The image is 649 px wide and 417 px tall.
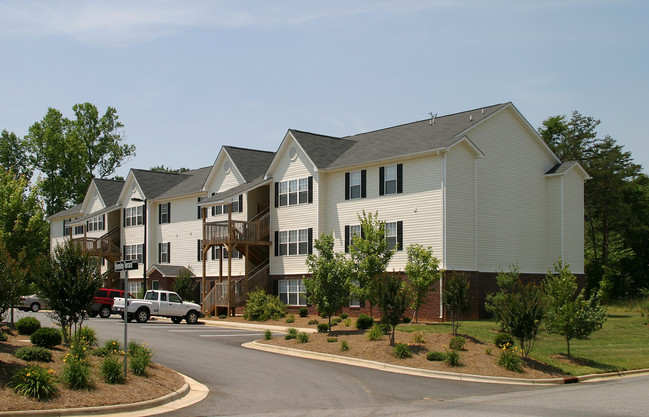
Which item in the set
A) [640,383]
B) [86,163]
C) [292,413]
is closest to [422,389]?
[292,413]

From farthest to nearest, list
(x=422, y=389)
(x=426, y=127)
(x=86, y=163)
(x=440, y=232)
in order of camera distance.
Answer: (x=86, y=163) < (x=426, y=127) < (x=440, y=232) < (x=422, y=389)

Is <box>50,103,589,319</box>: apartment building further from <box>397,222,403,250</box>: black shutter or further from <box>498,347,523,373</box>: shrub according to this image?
<box>498,347,523,373</box>: shrub

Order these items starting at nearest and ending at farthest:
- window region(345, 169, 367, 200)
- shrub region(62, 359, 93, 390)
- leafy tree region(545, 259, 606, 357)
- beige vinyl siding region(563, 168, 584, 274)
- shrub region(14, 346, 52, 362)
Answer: shrub region(62, 359, 93, 390)
shrub region(14, 346, 52, 362)
leafy tree region(545, 259, 606, 357)
window region(345, 169, 367, 200)
beige vinyl siding region(563, 168, 584, 274)

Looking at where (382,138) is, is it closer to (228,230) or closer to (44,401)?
(228,230)

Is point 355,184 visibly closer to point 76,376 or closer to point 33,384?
point 76,376

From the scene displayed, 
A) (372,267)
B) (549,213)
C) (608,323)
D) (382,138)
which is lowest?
(608,323)

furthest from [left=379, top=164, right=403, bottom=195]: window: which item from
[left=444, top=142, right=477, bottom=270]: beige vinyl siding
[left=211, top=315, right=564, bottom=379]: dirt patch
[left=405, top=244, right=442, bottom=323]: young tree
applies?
[left=211, top=315, right=564, bottom=379]: dirt patch

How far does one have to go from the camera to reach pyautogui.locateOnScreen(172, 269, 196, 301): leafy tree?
48.5 meters

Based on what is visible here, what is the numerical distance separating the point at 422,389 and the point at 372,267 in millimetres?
10011

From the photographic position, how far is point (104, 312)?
139 ft

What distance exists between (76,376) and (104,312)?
28934mm

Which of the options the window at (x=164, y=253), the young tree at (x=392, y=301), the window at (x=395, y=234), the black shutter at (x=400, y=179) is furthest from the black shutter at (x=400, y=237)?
the window at (x=164, y=253)

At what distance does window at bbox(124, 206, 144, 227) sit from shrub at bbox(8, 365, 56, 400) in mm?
44353

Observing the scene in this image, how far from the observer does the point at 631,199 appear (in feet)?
197
